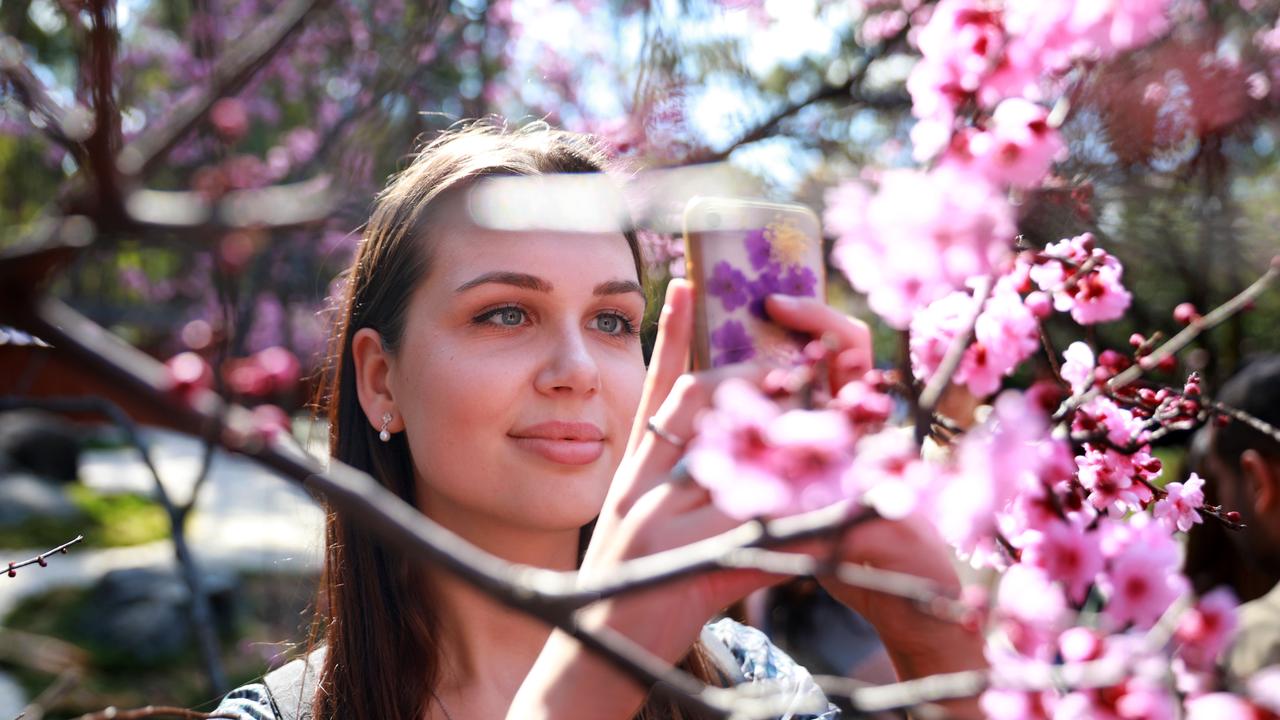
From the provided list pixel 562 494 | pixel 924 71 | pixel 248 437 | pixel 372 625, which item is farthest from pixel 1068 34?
pixel 372 625

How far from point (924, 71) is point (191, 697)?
4.98 meters

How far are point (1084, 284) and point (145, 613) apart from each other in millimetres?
5761

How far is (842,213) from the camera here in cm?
64

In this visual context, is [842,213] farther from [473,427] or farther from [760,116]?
[760,116]

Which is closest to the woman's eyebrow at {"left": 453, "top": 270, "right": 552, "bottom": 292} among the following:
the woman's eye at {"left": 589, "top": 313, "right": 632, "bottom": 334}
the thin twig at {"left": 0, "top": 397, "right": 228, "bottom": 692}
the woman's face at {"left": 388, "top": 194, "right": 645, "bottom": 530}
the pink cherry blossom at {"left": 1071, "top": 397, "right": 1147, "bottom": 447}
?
the woman's face at {"left": 388, "top": 194, "right": 645, "bottom": 530}

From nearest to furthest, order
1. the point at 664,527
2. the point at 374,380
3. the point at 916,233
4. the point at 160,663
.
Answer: the point at 916,233, the point at 664,527, the point at 374,380, the point at 160,663

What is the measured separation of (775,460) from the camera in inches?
22.8

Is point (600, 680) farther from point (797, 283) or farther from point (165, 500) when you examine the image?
point (165, 500)

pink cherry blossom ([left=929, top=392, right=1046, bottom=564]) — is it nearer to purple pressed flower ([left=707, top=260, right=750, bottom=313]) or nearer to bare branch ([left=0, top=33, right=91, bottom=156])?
purple pressed flower ([left=707, top=260, right=750, bottom=313])

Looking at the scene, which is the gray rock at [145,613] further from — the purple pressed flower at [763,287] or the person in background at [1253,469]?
the purple pressed flower at [763,287]

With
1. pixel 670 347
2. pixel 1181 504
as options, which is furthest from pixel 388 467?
pixel 1181 504

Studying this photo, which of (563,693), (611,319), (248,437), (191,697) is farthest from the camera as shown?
(191,697)

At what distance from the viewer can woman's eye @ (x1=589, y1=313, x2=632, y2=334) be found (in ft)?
4.81

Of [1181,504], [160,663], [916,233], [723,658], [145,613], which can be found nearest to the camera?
[916,233]
